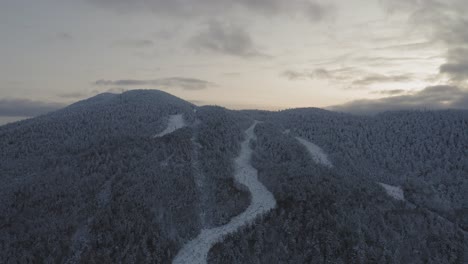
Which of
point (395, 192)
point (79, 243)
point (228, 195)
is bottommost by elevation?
point (79, 243)

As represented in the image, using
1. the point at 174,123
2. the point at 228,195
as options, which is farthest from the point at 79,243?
the point at 174,123

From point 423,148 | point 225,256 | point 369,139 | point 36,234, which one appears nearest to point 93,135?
point 36,234

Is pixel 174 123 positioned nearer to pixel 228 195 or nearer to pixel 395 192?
pixel 228 195

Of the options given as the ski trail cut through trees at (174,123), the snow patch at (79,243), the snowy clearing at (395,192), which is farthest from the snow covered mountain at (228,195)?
the ski trail cut through trees at (174,123)

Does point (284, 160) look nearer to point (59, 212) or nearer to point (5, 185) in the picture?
point (59, 212)

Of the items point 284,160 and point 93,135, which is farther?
point 93,135

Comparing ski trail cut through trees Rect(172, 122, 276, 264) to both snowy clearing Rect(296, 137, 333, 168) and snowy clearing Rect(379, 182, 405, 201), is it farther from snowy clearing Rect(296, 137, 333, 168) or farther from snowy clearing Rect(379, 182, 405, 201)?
snowy clearing Rect(379, 182, 405, 201)
